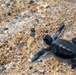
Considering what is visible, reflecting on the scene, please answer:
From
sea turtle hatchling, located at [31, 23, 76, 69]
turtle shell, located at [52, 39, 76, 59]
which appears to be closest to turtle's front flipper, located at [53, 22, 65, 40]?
sea turtle hatchling, located at [31, 23, 76, 69]

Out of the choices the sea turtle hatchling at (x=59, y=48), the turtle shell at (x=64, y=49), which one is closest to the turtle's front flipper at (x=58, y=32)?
the sea turtle hatchling at (x=59, y=48)

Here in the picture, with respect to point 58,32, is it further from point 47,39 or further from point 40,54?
point 40,54

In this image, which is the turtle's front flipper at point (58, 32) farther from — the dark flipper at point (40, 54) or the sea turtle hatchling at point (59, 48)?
the dark flipper at point (40, 54)

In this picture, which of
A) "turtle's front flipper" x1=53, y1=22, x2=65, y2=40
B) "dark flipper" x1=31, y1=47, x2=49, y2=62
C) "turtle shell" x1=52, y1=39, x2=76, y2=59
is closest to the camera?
"turtle shell" x1=52, y1=39, x2=76, y2=59

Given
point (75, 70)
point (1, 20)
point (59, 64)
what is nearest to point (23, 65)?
point (59, 64)

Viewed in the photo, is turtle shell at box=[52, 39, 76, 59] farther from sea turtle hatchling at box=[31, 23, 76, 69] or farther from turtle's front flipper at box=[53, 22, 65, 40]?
turtle's front flipper at box=[53, 22, 65, 40]

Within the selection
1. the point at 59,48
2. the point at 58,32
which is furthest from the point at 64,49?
the point at 58,32

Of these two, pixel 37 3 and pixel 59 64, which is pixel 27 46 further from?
pixel 37 3
